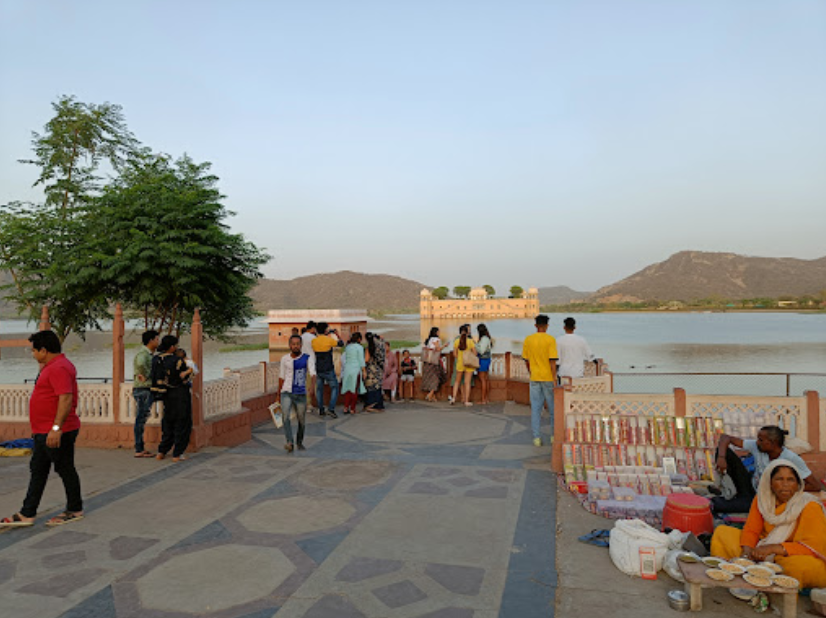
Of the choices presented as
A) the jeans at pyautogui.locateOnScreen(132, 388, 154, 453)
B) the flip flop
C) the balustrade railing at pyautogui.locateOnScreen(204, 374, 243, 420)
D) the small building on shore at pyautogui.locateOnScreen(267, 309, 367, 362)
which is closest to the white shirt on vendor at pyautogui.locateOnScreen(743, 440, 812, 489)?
the flip flop

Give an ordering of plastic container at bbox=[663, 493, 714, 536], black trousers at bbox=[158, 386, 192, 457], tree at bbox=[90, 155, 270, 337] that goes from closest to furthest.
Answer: plastic container at bbox=[663, 493, 714, 536] → black trousers at bbox=[158, 386, 192, 457] → tree at bbox=[90, 155, 270, 337]

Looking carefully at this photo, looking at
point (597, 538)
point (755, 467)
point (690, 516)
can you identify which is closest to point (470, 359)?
point (755, 467)

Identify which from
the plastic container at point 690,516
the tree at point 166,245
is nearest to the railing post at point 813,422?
the plastic container at point 690,516

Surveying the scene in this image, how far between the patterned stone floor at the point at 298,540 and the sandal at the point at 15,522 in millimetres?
73

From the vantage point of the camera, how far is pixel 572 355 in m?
8.90

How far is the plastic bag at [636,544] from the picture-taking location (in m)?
4.05

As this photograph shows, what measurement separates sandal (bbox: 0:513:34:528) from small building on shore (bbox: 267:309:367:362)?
3633 centimetres

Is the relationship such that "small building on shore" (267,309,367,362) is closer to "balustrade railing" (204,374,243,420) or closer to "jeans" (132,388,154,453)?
"balustrade railing" (204,374,243,420)

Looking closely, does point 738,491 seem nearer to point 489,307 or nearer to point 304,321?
point 304,321

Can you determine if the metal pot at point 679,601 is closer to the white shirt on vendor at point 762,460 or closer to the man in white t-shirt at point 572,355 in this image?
the white shirt on vendor at point 762,460

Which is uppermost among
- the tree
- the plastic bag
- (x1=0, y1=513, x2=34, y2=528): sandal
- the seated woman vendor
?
the tree

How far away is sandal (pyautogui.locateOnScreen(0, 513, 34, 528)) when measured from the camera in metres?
5.05

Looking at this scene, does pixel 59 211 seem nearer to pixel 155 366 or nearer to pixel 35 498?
pixel 155 366

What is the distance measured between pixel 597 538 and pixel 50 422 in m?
4.90
